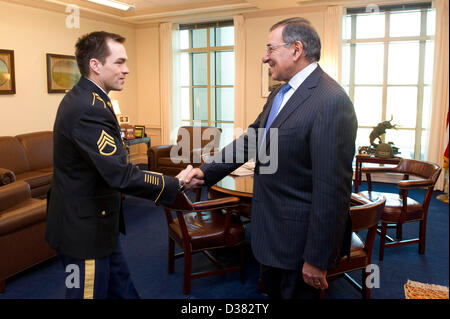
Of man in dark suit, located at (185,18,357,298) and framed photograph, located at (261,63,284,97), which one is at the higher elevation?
framed photograph, located at (261,63,284,97)

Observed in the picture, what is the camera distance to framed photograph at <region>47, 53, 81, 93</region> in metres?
6.26

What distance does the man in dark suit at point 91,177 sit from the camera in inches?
65.2

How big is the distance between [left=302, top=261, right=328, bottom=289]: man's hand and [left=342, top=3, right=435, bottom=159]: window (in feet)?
17.2

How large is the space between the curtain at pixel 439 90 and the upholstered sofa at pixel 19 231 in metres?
5.57

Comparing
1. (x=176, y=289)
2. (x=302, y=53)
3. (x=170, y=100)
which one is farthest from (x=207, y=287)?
(x=170, y=100)

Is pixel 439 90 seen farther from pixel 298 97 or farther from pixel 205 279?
pixel 298 97

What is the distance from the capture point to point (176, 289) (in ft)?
Answer: 9.42

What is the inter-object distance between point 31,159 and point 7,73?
138cm

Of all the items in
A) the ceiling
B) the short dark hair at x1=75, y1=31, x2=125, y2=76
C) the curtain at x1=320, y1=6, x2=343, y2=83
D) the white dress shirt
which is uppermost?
the ceiling

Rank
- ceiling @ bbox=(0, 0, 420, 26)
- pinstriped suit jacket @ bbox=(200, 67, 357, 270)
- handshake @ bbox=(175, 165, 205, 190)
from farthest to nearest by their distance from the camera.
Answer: ceiling @ bbox=(0, 0, 420, 26) → handshake @ bbox=(175, 165, 205, 190) → pinstriped suit jacket @ bbox=(200, 67, 357, 270)

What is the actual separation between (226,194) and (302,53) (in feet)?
5.51

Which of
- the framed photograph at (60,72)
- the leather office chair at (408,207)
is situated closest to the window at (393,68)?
the leather office chair at (408,207)

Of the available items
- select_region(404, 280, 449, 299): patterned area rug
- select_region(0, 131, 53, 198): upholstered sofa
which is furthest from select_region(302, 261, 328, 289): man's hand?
select_region(0, 131, 53, 198): upholstered sofa

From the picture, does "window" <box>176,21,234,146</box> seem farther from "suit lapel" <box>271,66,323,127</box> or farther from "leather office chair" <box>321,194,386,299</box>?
"suit lapel" <box>271,66,323,127</box>
